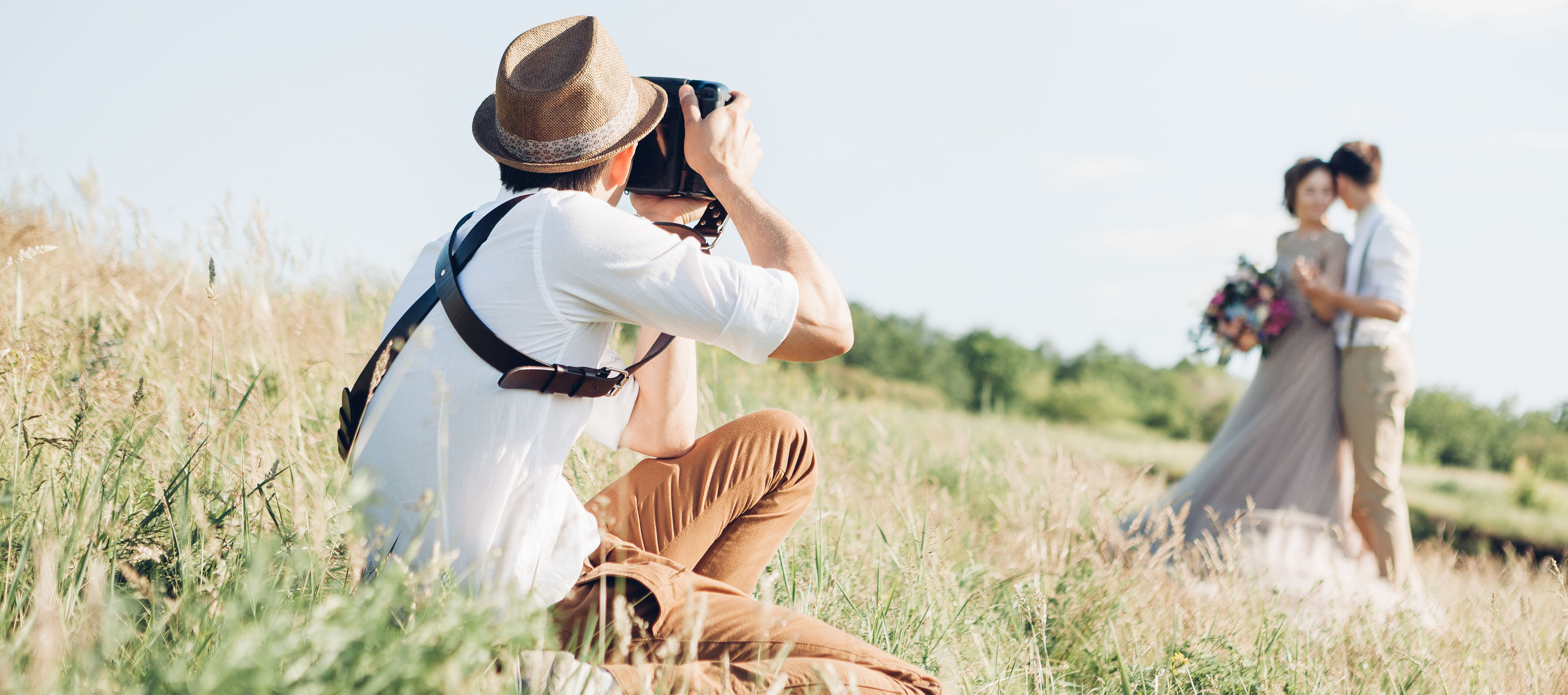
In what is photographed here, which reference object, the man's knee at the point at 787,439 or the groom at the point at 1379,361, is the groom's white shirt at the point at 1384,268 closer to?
the groom at the point at 1379,361

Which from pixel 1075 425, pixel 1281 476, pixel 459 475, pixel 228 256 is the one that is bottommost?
pixel 1075 425

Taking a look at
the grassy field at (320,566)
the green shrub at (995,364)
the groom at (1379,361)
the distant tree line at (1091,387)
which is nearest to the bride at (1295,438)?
the groom at (1379,361)

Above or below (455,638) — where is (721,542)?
below

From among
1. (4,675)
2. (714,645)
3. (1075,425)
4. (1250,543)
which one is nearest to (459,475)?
(714,645)

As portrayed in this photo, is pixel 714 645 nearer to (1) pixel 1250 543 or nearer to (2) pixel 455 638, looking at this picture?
(2) pixel 455 638

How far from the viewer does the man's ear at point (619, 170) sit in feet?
5.25

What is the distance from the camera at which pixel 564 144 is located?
4.96ft

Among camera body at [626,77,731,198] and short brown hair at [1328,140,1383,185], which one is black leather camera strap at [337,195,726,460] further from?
short brown hair at [1328,140,1383,185]

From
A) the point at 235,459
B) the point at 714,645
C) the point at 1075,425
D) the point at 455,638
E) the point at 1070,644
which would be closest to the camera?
the point at 455,638

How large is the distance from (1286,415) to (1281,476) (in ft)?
1.05

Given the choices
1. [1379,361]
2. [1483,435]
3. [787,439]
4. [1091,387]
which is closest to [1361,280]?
[1379,361]

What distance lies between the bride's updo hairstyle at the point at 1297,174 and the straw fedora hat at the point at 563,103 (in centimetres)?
424

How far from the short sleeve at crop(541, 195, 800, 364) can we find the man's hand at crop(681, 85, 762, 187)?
0.28 metres

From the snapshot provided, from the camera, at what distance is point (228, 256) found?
2.75m
